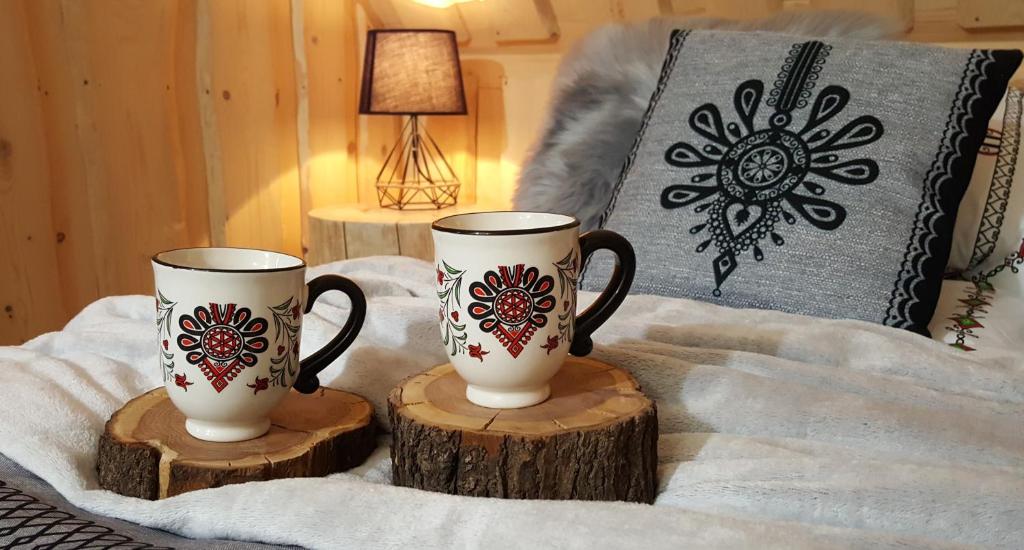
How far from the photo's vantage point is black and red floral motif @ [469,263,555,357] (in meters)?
0.73

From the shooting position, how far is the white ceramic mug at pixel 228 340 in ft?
2.39

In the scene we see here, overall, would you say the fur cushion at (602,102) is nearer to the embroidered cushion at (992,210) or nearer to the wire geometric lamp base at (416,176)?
the embroidered cushion at (992,210)

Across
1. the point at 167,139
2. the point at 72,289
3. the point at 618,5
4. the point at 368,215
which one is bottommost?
the point at 72,289

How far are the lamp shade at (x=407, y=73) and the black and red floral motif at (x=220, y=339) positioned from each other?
1.54 m

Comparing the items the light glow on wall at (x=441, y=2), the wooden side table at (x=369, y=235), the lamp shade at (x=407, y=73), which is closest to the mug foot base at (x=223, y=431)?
the wooden side table at (x=369, y=235)

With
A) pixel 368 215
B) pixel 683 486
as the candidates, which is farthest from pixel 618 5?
pixel 683 486

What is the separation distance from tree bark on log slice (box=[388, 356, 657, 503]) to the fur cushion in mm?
793

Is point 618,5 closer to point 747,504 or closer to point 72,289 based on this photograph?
Result: point 72,289

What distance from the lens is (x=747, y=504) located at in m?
0.68

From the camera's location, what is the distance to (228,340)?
736 millimetres

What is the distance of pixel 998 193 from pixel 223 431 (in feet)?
3.62

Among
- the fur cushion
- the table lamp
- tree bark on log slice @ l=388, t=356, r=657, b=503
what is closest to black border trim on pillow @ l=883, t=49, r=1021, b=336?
the fur cushion

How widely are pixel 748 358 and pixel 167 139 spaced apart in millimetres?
1676

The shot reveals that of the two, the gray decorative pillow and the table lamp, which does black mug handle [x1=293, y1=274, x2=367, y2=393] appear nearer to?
the gray decorative pillow
